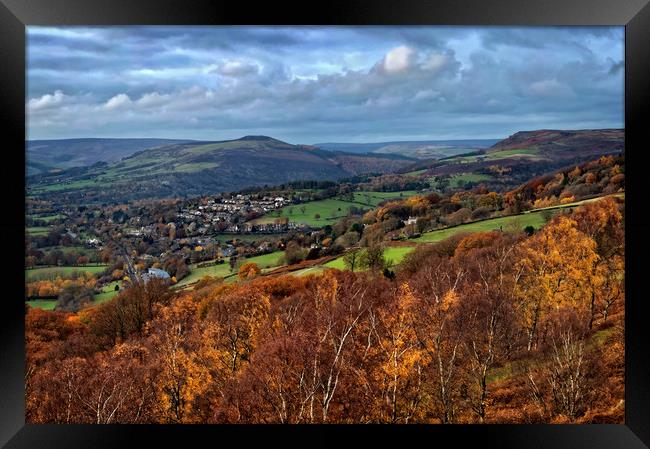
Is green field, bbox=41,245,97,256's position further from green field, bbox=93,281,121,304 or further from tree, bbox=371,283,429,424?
tree, bbox=371,283,429,424

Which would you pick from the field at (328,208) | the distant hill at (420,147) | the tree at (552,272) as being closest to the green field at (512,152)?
the distant hill at (420,147)

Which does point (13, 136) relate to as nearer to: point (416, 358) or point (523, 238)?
point (416, 358)

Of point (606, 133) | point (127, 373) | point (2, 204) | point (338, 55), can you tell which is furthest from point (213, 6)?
point (606, 133)

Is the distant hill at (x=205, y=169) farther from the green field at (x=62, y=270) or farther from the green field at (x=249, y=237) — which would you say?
the green field at (x=62, y=270)

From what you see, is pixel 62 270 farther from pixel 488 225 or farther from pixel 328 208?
pixel 488 225

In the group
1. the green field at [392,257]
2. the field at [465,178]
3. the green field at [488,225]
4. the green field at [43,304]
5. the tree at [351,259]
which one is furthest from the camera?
the green field at [488,225]

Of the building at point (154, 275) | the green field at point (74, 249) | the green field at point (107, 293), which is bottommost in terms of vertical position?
the green field at point (107, 293)

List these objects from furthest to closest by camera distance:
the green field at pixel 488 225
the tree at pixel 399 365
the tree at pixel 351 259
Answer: the green field at pixel 488 225 → the tree at pixel 351 259 → the tree at pixel 399 365

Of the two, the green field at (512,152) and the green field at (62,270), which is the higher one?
the green field at (512,152)

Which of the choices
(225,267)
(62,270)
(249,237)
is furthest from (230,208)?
(62,270)
